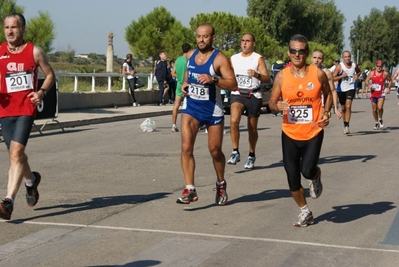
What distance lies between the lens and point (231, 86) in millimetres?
8609

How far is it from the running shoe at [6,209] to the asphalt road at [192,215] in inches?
3.3

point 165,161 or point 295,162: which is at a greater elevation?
point 295,162

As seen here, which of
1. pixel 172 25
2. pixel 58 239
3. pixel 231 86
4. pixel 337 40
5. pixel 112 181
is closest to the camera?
pixel 58 239

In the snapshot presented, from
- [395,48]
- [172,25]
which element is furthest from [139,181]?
[395,48]

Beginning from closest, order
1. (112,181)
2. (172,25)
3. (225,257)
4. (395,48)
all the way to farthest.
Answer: (225,257)
(112,181)
(172,25)
(395,48)

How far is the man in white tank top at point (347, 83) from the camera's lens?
18.7 meters

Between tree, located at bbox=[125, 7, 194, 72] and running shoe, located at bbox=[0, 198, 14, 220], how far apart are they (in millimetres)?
40669

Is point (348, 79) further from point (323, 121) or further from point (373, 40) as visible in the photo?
point (373, 40)

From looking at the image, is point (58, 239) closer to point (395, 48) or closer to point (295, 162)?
point (295, 162)

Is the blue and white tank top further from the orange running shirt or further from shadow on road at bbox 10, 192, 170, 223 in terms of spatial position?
shadow on road at bbox 10, 192, 170, 223

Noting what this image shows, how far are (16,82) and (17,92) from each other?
99 millimetres

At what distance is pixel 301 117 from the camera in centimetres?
790

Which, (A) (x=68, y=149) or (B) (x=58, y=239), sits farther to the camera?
(A) (x=68, y=149)

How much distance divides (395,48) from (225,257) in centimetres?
10831
